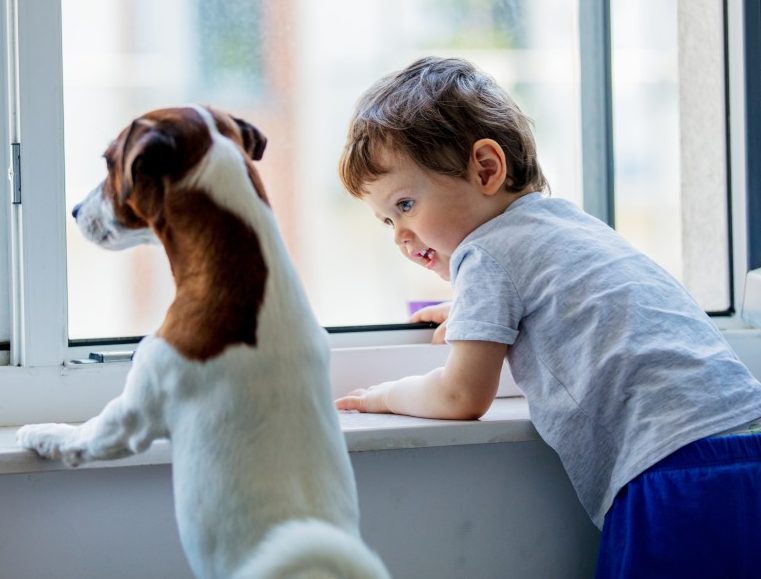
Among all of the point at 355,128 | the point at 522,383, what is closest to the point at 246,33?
the point at 355,128

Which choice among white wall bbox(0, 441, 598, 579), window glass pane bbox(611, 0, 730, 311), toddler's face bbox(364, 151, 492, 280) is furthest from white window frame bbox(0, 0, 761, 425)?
window glass pane bbox(611, 0, 730, 311)

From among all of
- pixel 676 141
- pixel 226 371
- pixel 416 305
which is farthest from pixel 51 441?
pixel 676 141

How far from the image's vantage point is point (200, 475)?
0.72m

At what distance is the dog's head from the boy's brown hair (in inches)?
12.1

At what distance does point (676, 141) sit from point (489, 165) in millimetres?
461

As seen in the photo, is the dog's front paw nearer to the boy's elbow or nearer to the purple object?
the boy's elbow

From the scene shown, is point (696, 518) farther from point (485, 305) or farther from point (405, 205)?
point (405, 205)

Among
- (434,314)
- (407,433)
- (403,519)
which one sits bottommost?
(403,519)

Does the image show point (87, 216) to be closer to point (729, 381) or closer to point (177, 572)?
point (177, 572)

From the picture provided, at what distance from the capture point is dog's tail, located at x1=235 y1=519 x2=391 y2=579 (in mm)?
661

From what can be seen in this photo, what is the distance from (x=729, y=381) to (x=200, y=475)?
1.92ft

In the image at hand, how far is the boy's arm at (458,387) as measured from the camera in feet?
3.41

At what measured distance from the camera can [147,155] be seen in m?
0.73

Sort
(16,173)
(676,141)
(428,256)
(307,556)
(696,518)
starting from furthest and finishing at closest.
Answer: (676,141) < (428,256) < (16,173) < (696,518) < (307,556)
